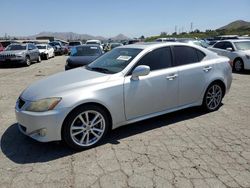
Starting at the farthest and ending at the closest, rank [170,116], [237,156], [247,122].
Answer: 1. [170,116]
2. [247,122]
3. [237,156]

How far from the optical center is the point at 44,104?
393 centimetres

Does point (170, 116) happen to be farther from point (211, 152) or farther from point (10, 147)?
point (10, 147)

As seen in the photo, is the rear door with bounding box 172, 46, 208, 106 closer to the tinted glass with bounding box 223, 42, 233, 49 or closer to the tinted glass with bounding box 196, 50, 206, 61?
the tinted glass with bounding box 196, 50, 206, 61

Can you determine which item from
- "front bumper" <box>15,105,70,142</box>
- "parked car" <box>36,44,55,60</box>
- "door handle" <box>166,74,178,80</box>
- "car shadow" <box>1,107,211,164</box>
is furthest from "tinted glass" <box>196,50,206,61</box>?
"parked car" <box>36,44,55,60</box>

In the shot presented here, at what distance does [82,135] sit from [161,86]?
1657mm

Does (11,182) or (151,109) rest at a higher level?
(151,109)

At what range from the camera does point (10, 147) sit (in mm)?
4305

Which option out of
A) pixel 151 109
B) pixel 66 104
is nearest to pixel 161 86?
pixel 151 109

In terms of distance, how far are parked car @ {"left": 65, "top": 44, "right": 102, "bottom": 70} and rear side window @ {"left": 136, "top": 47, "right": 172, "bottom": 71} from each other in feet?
19.0

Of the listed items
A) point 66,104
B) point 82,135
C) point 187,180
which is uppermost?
point 66,104

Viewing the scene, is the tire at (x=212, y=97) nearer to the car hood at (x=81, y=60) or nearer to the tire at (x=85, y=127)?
the tire at (x=85, y=127)

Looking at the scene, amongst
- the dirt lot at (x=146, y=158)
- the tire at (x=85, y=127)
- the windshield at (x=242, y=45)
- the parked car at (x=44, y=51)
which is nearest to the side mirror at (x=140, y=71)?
the tire at (x=85, y=127)

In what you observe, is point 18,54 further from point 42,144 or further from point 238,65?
point 42,144

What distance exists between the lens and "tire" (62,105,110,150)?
3.99m
